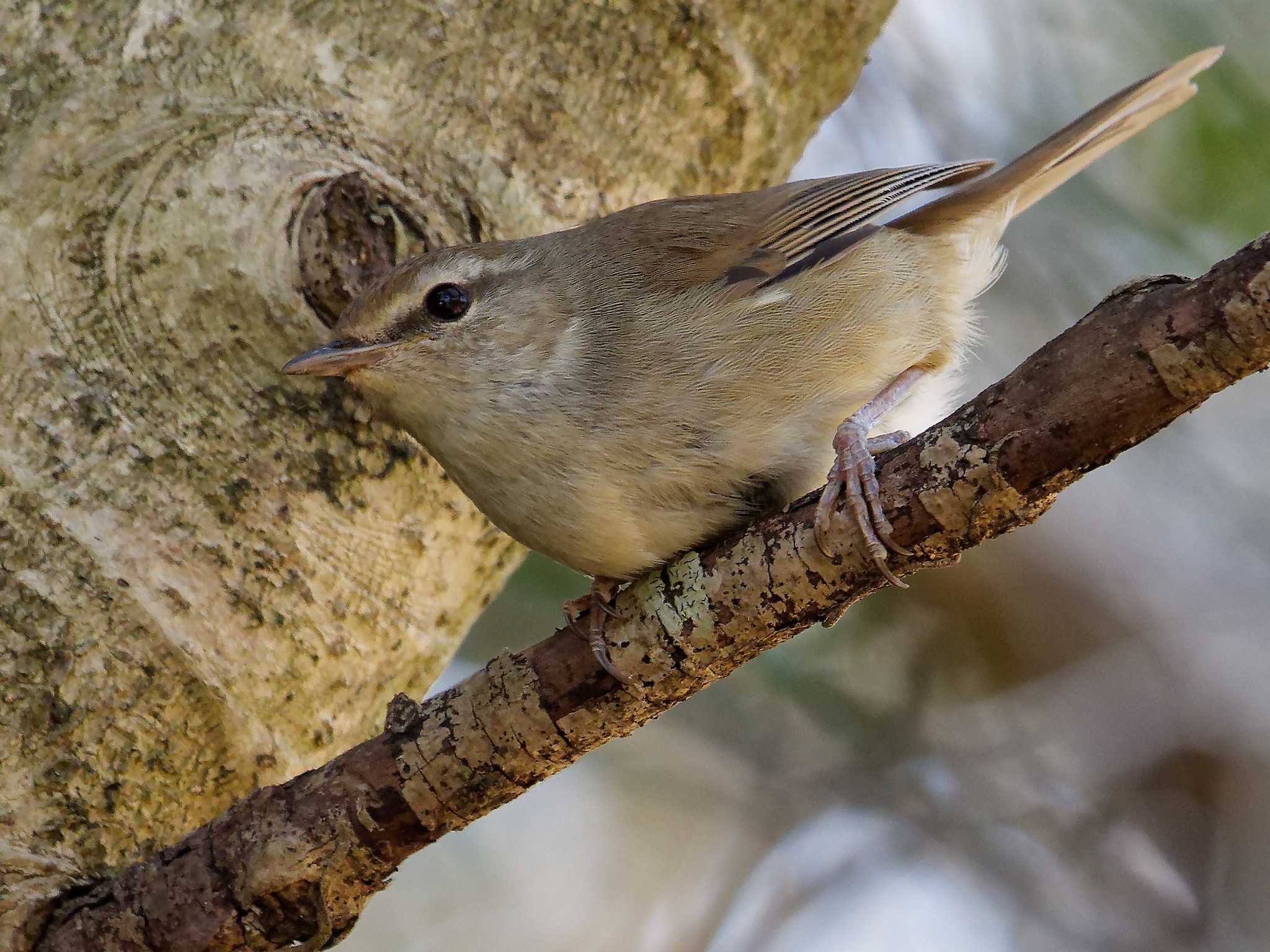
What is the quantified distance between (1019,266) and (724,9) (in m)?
2.47

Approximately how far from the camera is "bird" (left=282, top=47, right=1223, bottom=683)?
2.51 metres

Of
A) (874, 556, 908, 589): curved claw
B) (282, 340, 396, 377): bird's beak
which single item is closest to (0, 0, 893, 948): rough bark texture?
(282, 340, 396, 377): bird's beak

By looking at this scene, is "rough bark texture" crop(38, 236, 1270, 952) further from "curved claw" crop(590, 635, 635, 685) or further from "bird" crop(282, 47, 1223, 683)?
"bird" crop(282, 47, 1223, 683)

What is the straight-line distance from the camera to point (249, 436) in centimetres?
247

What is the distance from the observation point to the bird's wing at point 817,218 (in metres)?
2.94

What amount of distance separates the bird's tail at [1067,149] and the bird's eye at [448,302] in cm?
118

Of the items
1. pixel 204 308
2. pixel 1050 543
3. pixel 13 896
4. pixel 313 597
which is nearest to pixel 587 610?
pixel 313 597

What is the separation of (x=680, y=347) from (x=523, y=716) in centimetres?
93

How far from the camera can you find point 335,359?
2.53 m

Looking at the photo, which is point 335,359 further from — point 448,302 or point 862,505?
point 862,505

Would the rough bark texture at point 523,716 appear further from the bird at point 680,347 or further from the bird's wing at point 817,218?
the bird's wing at point 817,218

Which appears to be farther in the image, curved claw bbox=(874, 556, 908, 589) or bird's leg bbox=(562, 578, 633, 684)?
bird's leg bbox=(562, 578, 633, 684)

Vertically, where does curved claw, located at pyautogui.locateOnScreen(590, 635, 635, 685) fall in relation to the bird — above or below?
below

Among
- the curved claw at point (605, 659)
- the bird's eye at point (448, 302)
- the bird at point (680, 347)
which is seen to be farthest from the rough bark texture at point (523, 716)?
the bird's eye at point (448, 302)
